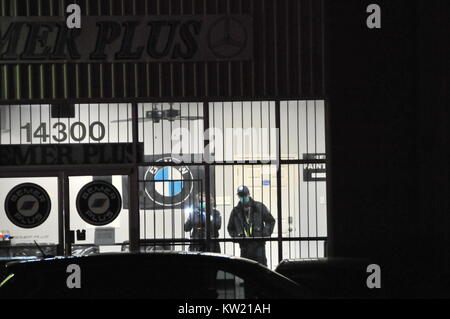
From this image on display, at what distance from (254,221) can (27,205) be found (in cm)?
396

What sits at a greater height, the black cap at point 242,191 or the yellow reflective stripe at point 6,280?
the black cap at point 242,191

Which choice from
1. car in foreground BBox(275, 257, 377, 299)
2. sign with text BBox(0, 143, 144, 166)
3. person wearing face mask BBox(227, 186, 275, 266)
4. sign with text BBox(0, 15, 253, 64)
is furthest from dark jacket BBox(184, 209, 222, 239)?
car in foreground BBox(275, 257, 377, 299)

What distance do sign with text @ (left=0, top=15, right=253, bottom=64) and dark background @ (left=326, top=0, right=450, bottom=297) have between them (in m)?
1.87

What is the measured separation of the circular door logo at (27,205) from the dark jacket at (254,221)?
3237mm

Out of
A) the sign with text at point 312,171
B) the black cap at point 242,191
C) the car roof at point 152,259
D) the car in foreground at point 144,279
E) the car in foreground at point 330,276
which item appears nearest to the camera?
the car in foreground at point 144,279

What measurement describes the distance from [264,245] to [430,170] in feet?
10.3

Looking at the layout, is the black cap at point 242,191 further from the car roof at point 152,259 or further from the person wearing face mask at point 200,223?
the car roof at point 152,259

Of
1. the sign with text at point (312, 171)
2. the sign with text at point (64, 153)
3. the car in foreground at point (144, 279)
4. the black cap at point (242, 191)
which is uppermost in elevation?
the sign with text at point (64, 153)

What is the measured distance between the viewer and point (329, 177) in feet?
40.7

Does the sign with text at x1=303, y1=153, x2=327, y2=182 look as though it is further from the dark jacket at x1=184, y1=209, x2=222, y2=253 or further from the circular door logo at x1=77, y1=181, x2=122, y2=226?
the circular door logo at x1=77, y1=181, x2=122, y2=226

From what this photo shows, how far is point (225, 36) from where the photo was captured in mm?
12352

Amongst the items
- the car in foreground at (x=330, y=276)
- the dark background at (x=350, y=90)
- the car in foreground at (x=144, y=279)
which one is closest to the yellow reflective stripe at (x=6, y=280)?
the car in foreground at (x=144, y=279)

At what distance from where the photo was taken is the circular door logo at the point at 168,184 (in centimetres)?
1224

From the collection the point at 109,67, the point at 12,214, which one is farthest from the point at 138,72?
the point at 12,214
